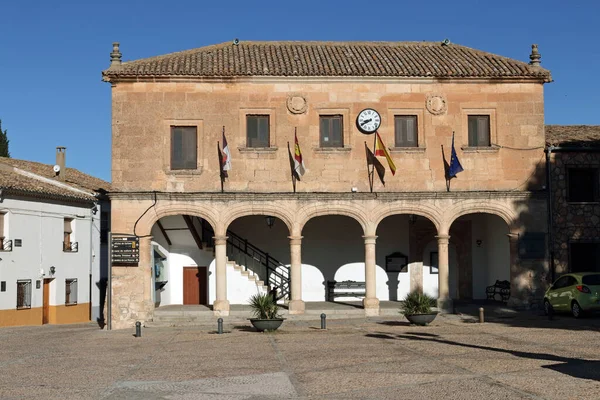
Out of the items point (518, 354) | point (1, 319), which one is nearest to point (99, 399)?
point (518, 354)

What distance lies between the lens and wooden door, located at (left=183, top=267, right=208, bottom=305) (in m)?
29.9

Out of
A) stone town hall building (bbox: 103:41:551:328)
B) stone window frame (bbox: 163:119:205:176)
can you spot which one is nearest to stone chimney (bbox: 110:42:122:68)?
stone town hall building (bbox: 103:41:551:328)

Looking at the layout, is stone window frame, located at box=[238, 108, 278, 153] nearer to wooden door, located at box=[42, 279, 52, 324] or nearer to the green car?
the green car

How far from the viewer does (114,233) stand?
2584 centimetres

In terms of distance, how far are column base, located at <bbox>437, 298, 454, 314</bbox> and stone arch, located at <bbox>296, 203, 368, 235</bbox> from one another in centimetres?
322

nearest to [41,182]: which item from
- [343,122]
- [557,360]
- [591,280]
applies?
[343,122]

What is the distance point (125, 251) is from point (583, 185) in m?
15.5

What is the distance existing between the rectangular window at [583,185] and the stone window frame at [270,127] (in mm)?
10134

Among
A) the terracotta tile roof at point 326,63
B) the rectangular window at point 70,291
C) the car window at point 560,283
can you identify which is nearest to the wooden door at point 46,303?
the rectangular window at point 70,291

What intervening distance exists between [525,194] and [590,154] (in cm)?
323

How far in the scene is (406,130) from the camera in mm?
27094

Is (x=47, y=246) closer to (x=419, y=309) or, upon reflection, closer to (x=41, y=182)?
(x=41, y=182)

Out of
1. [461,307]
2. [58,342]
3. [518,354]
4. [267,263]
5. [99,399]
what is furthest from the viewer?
[267,263]

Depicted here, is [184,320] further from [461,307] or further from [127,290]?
[461,307]
